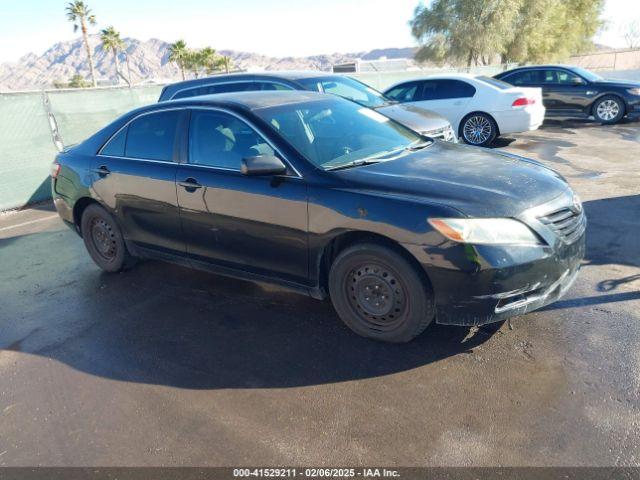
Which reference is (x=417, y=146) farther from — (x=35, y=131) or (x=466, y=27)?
(x=466, y=27)

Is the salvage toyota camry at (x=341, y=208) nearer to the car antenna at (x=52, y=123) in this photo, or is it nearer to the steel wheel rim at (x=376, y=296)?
the steel wheel rim at (x=376, y=296)

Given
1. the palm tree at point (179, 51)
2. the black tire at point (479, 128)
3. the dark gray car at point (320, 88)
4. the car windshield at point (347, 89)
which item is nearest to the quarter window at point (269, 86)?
the dark gray car at point (320, 88)

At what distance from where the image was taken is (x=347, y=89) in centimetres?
904

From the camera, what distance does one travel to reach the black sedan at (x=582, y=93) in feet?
44.0

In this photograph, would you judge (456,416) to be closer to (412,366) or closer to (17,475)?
(412,366)

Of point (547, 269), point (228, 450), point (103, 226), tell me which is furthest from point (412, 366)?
point (103, 226)

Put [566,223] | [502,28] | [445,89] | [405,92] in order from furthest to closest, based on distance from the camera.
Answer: [502,28] → [405,92] → [445,89] → [566,223]

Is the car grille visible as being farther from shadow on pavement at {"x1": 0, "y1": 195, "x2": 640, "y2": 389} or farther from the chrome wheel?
the chrome wheel

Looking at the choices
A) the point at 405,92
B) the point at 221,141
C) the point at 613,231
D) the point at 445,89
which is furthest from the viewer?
the point at 405,92

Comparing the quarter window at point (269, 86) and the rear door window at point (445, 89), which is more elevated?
the quarter window at point (269, 86)

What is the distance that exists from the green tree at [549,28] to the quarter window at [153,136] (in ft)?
107

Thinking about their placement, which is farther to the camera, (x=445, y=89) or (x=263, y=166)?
(x=445, y=89)

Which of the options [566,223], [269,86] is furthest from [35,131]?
[566,223]

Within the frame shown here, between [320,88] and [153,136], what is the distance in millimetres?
4482
